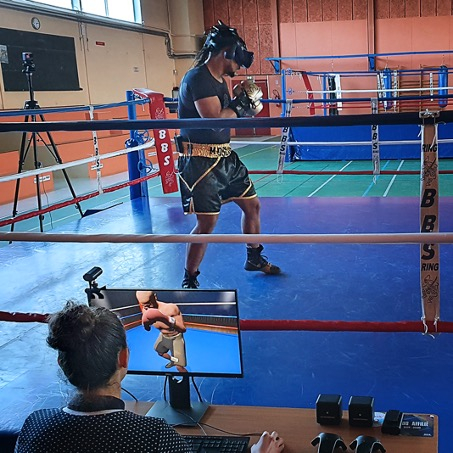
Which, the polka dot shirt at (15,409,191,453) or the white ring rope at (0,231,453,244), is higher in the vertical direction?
the white ring rope at (0,231,453,244)

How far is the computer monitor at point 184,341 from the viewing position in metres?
1.58

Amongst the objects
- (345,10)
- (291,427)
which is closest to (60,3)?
(345,10)

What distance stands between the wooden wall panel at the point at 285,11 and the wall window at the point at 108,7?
3399 mm

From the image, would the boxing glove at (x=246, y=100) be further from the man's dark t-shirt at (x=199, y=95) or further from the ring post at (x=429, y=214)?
the ring post at (x=429, y=214)

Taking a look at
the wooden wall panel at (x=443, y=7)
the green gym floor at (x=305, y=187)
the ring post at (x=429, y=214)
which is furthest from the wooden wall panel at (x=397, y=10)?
the ring post at (x=429, y=214)

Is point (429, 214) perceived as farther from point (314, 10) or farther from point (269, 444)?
point (314, 10)

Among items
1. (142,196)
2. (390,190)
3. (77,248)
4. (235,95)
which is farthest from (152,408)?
(390,190)

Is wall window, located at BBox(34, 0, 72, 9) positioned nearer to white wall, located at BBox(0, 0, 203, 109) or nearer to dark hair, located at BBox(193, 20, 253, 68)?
white wall, located at BBox(0, 0, 203, 109)

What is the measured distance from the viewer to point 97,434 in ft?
3.26

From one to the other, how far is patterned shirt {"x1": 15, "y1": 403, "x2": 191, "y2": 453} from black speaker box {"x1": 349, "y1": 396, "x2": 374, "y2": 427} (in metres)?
0.55

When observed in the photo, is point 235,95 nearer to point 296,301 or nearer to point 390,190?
point 296,301

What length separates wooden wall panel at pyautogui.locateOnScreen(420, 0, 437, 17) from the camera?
536 inches

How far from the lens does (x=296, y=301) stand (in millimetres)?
2830

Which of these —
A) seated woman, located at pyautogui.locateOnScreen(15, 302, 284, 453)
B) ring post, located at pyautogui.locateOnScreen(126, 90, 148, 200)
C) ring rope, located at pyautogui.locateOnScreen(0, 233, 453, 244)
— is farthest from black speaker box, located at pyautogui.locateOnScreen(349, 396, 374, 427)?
ring post, located at pyautogui.locateOnScreen(126, 90, 148, 200)
